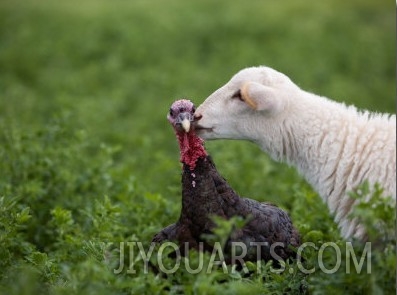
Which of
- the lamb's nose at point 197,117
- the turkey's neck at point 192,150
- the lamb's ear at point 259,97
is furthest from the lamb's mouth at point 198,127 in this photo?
the lamb's ear at point 259,97

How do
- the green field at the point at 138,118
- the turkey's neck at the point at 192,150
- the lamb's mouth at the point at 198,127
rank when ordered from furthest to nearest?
the turkey's neck at the point at 192,150
the lamb's mouth at the point at 198,127
the green field at the point at 138,118

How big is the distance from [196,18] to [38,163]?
12.3 metres

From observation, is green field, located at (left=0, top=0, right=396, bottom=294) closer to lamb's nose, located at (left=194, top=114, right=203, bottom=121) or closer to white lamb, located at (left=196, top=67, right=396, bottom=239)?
white lamb, located at (left=196, top=67, right=396, bottom=239)

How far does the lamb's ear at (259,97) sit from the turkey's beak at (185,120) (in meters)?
0.47

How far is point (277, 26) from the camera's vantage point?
19.2 meters

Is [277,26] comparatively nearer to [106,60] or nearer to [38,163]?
[106,60]

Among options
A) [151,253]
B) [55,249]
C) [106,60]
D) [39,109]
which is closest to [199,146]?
[151,253]

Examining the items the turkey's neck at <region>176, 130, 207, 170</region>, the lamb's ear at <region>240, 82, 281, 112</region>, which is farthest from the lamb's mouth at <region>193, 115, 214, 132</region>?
the lamb's ear at <region>240, 82, 281, 112</region>

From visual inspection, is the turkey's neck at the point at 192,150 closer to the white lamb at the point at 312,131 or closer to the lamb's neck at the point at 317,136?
the white lamb at the point at 312,131

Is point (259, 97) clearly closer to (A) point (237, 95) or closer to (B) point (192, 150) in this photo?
(A) point (237, 95)

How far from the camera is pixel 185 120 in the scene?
513 centimetres

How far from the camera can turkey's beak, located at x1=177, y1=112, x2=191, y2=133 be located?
510 centimetres

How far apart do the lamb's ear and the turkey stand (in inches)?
19.3

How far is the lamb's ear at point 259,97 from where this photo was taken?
4770 mm
